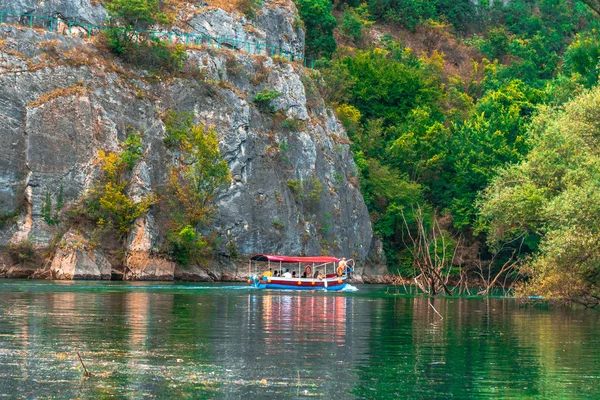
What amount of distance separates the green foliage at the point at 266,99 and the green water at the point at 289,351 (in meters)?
45.4

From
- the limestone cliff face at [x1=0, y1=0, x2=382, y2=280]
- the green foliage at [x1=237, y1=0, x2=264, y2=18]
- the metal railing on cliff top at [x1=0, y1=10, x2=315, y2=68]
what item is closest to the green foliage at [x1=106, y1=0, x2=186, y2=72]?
the metal railing on cliff top at [x1=0, y1=10, x2=315, y2=68]

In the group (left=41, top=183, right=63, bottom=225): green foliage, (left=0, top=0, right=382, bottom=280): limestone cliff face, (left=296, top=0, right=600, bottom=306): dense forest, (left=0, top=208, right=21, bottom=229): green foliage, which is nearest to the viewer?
(left=296, top=0, right=600, bottom=306): dense forest

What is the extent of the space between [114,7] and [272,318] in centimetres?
5092

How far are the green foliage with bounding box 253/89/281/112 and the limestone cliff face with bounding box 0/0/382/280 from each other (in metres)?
0.57

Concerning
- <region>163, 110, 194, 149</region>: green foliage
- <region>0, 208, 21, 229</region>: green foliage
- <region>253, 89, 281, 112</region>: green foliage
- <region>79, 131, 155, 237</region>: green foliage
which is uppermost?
<region>253, 89, 281, 112</region>: green foliage

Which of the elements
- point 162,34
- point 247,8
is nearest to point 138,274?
point 162,34

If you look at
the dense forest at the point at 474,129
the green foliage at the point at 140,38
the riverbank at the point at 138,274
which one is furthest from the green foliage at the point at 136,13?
the riverbank at the point at 138,274

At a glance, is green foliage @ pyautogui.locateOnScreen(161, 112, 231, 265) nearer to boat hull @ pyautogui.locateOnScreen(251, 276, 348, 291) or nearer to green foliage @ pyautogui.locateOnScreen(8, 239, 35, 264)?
boat hull @ pyautogui.locateOnScreen(251, 276, 348, 291)

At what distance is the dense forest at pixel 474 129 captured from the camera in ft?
141

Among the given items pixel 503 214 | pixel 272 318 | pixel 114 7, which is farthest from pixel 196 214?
pixel 272 318

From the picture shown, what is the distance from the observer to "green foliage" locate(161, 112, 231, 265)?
75812 mm

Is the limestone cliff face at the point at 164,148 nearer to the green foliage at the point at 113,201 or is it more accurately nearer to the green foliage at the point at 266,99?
the green foliage at the point at 266,99

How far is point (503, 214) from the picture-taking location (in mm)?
47125

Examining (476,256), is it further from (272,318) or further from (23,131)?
(272,318)
